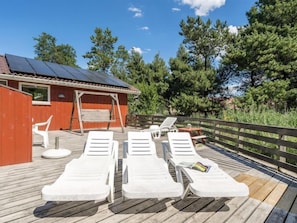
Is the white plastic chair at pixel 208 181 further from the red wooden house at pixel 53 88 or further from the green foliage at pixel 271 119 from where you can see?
the red wooden house at pixel 53 88

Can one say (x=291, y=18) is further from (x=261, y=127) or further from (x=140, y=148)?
(x=140, y=148)

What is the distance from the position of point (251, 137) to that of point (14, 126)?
5.37m

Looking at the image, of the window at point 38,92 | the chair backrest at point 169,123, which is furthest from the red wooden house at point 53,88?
the chair backrest at point 169,123

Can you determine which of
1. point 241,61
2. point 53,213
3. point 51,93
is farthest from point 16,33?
point 53,213

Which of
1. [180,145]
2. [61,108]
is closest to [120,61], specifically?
[61,108]

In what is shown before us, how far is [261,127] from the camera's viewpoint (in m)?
4.80

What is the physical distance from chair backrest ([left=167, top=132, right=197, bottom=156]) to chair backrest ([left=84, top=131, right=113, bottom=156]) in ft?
4.02

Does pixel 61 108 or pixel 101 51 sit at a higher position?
pixel 101 51

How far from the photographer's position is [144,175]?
9.36ft

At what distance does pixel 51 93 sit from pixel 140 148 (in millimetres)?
7229

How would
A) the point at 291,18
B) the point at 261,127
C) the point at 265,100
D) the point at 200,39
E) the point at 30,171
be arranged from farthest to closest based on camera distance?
1. the point at 200,39
2. the point at 291,18
3. the point at 265,100
4. the point at 261,127
5. the point at 30,171

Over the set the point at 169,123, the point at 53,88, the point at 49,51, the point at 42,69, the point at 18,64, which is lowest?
the point at 169,123

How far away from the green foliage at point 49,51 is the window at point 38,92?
93.9 feet

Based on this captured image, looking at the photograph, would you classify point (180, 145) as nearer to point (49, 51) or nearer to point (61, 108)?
point (61, 108)
